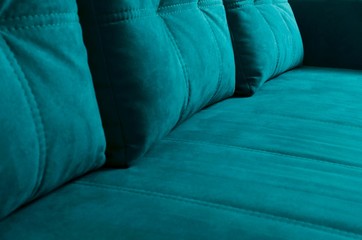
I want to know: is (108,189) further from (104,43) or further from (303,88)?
(303,88)

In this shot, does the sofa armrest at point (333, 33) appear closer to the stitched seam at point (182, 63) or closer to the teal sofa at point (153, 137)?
the teal sofa at point (153, 137)

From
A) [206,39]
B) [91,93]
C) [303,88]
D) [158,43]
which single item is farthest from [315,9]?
[91,93]

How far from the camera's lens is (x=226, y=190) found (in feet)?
2.43

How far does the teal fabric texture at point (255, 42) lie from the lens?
1.43 m

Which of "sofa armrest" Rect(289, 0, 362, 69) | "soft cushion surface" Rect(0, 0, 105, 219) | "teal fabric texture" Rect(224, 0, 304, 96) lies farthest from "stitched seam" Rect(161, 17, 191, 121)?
"sofa armrest" Rect(289, 0, 362, 69)

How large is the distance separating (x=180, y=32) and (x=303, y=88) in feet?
1.88

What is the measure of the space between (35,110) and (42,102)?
16mm

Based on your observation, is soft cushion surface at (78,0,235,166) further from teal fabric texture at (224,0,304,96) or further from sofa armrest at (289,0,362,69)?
sofa armrest at (289,0,362,69)

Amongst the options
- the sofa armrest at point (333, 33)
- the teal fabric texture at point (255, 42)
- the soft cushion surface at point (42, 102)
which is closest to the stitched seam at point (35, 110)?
the soft cushion surface at point (42, 102)

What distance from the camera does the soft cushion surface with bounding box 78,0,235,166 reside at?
2.72 ft

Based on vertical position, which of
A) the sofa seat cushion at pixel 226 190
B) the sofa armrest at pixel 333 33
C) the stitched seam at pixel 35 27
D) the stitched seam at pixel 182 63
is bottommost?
the sofa armrest at pixel 333 33

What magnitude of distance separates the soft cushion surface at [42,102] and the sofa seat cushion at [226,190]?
0.17 ft

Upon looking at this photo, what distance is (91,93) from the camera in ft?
2.44

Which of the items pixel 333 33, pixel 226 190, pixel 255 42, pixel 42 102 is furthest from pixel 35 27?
pixel 333 33
